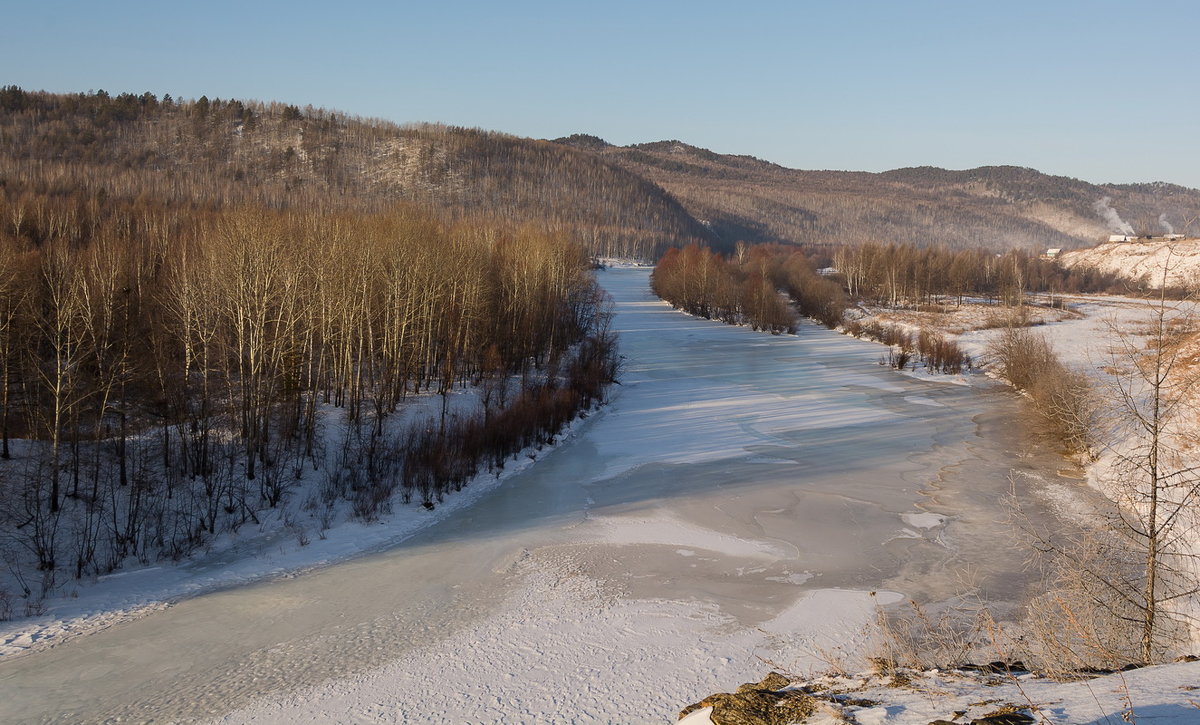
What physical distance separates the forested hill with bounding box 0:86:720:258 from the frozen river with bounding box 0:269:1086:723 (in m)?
84.7

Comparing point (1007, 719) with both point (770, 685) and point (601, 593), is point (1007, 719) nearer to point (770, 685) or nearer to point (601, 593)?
point (770, 685)

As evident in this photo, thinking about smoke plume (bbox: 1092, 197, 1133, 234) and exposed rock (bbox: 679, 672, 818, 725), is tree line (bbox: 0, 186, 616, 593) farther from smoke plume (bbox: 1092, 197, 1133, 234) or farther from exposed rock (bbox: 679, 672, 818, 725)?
smoke plume (bbox: 1092, 197, 1133, 234)

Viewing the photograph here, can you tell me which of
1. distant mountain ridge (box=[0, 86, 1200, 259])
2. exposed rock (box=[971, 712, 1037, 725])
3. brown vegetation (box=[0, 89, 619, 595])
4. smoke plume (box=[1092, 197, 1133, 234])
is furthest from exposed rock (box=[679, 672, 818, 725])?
smoke plume (box=[1092, 197, 1133, 234])

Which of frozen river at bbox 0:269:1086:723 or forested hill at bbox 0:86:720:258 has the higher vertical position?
forested hill at bbox 0:86:720:258

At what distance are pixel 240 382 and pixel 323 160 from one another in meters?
115

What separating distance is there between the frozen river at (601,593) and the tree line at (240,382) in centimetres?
289

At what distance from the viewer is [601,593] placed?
12.1 meters

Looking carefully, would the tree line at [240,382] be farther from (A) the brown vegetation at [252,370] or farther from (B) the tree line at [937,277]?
(B) the tree line at [937,277]

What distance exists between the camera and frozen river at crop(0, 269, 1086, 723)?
29.4ft

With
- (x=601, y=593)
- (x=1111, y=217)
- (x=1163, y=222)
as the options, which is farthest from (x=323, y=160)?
(x=1111, y=217)

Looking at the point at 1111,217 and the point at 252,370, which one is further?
the point at 1111,217

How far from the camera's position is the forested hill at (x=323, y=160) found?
354 ft

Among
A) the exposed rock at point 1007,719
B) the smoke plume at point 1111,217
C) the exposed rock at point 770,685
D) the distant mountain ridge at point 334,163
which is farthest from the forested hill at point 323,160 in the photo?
the exposed rock at point 1007,719

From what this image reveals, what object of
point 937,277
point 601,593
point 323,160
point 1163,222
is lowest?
point 601,593
